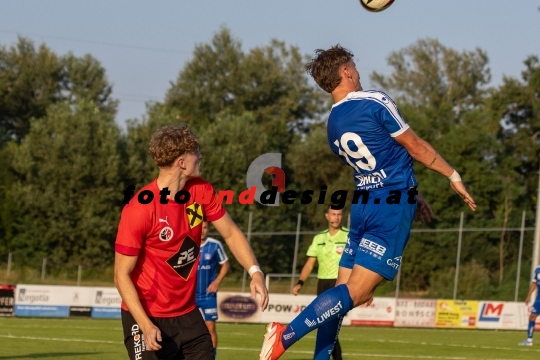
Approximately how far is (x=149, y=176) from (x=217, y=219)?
43.3 metres

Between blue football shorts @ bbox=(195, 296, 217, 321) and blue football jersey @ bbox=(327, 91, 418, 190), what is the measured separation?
288 inches

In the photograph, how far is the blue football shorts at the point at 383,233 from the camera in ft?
23.2

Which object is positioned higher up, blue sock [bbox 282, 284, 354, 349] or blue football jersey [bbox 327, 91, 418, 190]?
blue football jersey [bbox 327, 91, 418, 190]

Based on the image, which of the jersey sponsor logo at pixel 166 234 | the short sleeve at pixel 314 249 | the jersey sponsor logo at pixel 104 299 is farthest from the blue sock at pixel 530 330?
the jersey sponsor logo at pixel 166 234

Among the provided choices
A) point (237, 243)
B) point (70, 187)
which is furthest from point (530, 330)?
point (70, 187)

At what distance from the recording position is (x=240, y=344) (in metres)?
18.5

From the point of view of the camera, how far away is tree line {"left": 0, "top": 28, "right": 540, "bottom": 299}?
39.2 metres

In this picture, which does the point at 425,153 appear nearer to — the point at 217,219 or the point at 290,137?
the point at 217,219

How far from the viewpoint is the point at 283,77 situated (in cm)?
7100

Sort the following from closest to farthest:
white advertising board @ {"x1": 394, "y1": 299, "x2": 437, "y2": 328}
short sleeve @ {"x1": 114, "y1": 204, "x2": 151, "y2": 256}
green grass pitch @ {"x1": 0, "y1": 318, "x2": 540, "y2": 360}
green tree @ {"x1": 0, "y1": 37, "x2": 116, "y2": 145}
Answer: short sleeve @ {"x1": 114, "y1": 204, "x2": 151, "y2": 256} < green grass pitch @ {"x1": 0, "y1": 318, "x2": 540, "y2": 360} < white advertising board @ {"x1": 394, "y1": 299, "x2": 437, "y2": 328} < green tree @ {"x1": 0, "y1": 37, "x2": 116, "y2": 145}

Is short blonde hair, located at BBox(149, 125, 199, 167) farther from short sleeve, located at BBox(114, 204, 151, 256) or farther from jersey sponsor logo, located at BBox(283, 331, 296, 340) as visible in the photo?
jersey sponsor logo, located at BBox(283, 331, 296, 340)

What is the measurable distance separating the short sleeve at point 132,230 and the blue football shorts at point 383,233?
1847 millimetres

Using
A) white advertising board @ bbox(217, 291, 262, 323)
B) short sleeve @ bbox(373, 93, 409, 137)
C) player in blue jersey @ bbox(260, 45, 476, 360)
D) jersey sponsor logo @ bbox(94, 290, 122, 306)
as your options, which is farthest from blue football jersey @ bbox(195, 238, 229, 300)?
jersey sponsor logo @ bbox(94, 290, 122, 306)

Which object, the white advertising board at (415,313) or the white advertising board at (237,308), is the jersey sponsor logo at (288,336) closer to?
the white advertising board at (237,308)
